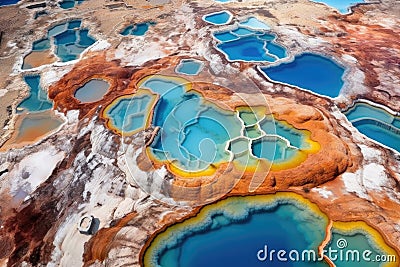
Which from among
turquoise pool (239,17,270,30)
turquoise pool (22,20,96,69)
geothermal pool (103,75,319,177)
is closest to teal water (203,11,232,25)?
turquoise pool (239,17,270,30)

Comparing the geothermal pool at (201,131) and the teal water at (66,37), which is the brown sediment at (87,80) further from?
the teal water at (66,37)

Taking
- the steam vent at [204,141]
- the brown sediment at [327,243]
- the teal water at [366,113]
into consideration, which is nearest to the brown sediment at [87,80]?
the steam vent at [204,141]

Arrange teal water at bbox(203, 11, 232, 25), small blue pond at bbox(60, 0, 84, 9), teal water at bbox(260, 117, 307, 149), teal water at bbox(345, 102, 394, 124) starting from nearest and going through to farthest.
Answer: teal water at bbox(260, 117, 307, 149) → teal water at bbox(345, 102, 394, 124) → teal water at bbox(203, 11, 232, 25) → small blue pond at bbox(60, 0, 84, 9)

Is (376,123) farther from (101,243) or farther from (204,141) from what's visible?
(101,243)

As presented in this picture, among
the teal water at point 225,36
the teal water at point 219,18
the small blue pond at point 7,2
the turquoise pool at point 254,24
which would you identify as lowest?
the teal water at point 225,36

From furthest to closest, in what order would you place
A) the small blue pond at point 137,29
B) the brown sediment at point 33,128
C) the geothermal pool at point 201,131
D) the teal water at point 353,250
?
the small blue pond at point 137,29
the brown sediment at point 33,128
the geothermal pool at point 201,131
the teal water at point 353,250

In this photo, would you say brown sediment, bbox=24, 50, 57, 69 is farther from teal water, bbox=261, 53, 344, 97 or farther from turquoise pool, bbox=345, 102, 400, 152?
turquoise pool, bbox=345, 102, 400, 152
